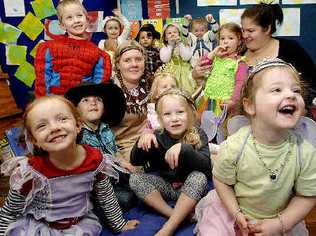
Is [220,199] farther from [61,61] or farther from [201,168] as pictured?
[61,61]

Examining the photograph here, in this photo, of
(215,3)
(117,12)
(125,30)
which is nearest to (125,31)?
(125,30)

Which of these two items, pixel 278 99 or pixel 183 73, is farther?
pixel 183 73

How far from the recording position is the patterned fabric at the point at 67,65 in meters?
2.27

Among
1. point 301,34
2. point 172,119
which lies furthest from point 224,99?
point 301,34

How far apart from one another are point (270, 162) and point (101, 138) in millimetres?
877

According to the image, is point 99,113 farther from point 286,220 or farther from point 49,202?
point 286,220

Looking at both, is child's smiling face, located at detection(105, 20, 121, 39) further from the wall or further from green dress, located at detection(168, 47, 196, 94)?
green dress, located at detection(168, 47, 196, 94)

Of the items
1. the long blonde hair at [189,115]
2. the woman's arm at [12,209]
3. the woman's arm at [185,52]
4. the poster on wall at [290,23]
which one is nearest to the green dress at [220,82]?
the woman's arm at [185,52]

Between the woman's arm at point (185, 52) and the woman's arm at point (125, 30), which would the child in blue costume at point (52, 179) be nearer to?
the woman's arm at point (185, 52)

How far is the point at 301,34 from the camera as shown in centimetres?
321

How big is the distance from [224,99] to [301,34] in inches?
51.1

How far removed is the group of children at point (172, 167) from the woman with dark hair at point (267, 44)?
71 cm

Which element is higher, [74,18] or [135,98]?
[74,18]

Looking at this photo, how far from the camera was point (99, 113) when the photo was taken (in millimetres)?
1878
